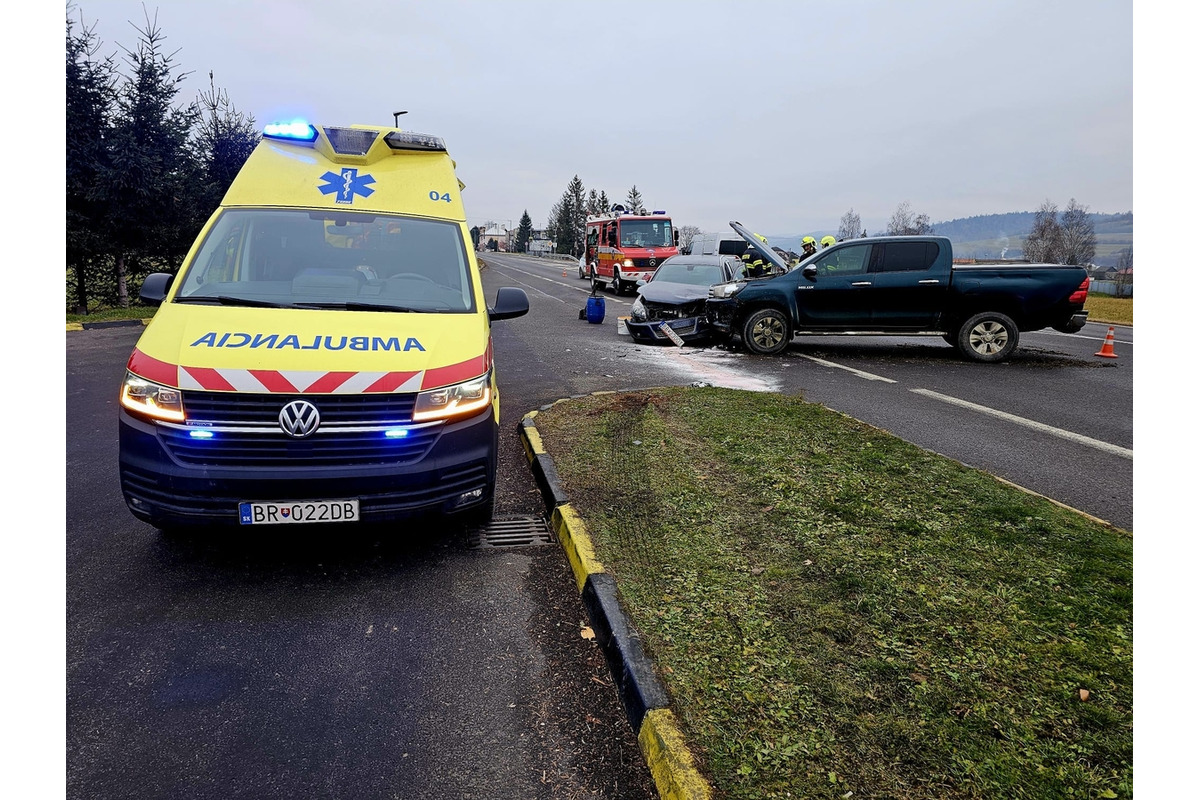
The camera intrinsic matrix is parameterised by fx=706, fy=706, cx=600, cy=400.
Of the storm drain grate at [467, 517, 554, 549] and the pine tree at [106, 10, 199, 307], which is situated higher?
the pine tree at [106, 10, 199, 307]

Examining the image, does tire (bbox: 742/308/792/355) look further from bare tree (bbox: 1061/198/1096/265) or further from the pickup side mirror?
bare tree (bbox: 1061/198/1096/265)

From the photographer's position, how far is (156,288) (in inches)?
188

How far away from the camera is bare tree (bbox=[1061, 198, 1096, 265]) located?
98.9 meters

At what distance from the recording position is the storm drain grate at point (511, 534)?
4.50 metres

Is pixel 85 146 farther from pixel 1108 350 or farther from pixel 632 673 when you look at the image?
pixel 1108 350

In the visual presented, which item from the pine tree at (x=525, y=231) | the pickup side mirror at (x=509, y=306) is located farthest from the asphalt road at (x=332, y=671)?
the pine tree at (x=525, y=231)

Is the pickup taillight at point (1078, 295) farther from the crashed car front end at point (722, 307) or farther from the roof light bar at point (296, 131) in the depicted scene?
the roof light bar at point (296, 131)

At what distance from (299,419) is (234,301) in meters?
1.26

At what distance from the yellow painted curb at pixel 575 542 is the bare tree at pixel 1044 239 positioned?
10699 cm

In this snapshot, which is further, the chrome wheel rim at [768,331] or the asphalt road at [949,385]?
the chrome wheel rim at [768,331]

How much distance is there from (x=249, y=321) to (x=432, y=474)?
140 cm

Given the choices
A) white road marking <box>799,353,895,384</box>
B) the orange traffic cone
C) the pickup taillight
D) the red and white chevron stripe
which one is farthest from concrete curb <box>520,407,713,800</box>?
the orange traffic cone

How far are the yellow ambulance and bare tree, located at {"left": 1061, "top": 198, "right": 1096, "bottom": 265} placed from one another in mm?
110990

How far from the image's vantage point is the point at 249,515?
360 cm
